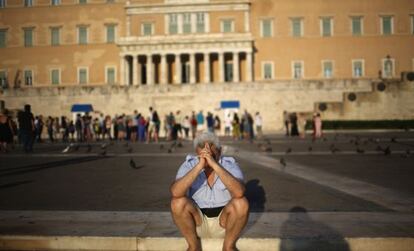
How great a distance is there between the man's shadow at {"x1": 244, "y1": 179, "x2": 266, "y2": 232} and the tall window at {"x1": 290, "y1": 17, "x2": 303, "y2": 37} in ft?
148

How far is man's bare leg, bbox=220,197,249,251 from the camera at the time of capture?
404 cm

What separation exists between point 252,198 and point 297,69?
152ft

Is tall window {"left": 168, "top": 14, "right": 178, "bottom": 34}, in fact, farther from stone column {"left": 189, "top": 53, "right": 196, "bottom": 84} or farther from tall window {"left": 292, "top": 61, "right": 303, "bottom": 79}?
tall window {"left": 292, "top": 61, "right": 303, "bottom": 79}

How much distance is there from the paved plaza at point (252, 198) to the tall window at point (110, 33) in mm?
42525

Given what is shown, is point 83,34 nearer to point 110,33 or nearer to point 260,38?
point 110,33

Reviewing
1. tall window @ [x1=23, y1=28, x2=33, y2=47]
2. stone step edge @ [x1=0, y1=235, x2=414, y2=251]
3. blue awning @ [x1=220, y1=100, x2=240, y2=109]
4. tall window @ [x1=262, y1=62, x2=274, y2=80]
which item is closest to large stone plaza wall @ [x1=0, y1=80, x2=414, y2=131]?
blue awning @ [x1=220, y1=100, x2=240, y2=109]

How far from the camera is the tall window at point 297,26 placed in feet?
167

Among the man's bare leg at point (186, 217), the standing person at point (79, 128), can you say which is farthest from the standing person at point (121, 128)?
the man's bare leg at point (186, 217)

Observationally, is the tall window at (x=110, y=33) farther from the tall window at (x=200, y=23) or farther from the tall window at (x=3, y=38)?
the tall window at (x=3, y=38)

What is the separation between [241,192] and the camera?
4.06 m

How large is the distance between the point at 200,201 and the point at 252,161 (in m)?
8.59

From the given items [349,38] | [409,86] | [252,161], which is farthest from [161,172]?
[349,38]

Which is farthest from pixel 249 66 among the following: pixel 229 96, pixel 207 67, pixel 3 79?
pixel 3 79

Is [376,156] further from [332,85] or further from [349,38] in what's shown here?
[349,38]
